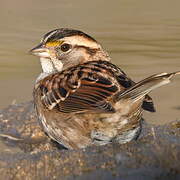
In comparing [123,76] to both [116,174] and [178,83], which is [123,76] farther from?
[178,83]

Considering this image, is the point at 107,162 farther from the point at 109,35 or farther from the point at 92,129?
the point at 109,35

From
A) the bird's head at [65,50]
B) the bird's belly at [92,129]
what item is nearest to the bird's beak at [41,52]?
the bird's head at [65,50]

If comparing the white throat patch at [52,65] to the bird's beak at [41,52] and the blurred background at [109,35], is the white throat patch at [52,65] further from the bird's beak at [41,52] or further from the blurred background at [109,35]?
the blurred background at [109,35]

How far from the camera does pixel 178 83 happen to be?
10211mm

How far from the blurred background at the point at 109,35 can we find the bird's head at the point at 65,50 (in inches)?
59.1

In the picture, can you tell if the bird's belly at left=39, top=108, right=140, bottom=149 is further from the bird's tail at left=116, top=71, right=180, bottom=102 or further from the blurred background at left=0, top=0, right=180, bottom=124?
the blurred background at left=0, top=0, right=180, bottom=124

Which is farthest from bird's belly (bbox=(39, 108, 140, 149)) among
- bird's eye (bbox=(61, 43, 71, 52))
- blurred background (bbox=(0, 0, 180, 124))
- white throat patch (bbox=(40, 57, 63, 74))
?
blurred background (bbox=(0, 0, 180, 124))

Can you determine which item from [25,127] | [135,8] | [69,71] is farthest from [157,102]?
[135,8]

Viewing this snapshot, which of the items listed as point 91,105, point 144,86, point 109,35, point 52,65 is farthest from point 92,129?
point 109,35

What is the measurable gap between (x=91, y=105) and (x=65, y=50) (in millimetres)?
Result: 1222

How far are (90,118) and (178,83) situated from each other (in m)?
4.04

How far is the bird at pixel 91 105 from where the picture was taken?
6.21 metres

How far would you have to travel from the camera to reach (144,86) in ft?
19.4

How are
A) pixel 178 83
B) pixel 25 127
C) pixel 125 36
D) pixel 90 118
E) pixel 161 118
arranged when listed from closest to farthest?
pixel 90 118 < pixel 25 127 < pixel 161 118 < pixel 178 83 < pixel 125 36
